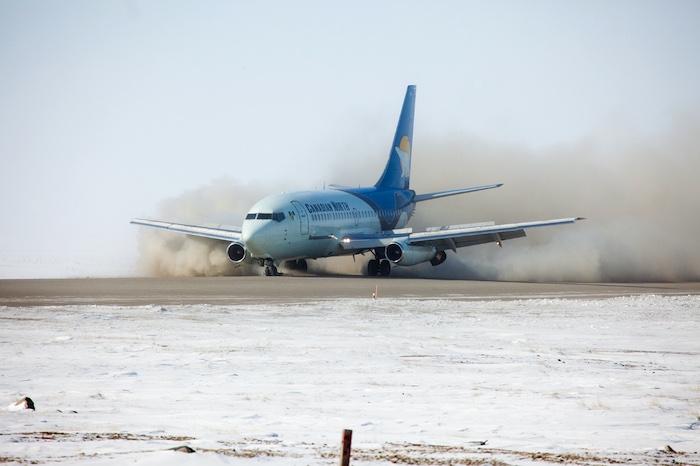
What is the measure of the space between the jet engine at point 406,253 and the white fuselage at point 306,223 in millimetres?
2906

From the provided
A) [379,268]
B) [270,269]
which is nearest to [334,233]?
[379,268]

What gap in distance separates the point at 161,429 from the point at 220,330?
1068 cm

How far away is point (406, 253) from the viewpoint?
47469 millimetres

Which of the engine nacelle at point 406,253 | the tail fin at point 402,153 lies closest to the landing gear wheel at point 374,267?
the engine nacelle at point 406,253

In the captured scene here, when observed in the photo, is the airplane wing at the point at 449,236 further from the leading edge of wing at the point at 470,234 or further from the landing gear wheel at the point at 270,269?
the landing gear wheel at the point at 270,269

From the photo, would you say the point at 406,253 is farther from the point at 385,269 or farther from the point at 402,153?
the point at 402,153

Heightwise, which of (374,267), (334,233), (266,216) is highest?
(266,216)

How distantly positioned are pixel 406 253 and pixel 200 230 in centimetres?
973

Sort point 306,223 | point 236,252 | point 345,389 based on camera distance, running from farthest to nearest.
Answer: point 236,252 < point 306,223 < point 345,389

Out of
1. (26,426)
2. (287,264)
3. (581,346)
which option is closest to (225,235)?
(287,264)

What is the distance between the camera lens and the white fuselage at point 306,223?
4488cm

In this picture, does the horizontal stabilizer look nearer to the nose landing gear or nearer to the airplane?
the airplane

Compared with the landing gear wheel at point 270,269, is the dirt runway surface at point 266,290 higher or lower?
lower

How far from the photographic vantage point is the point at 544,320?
84.9 ft
